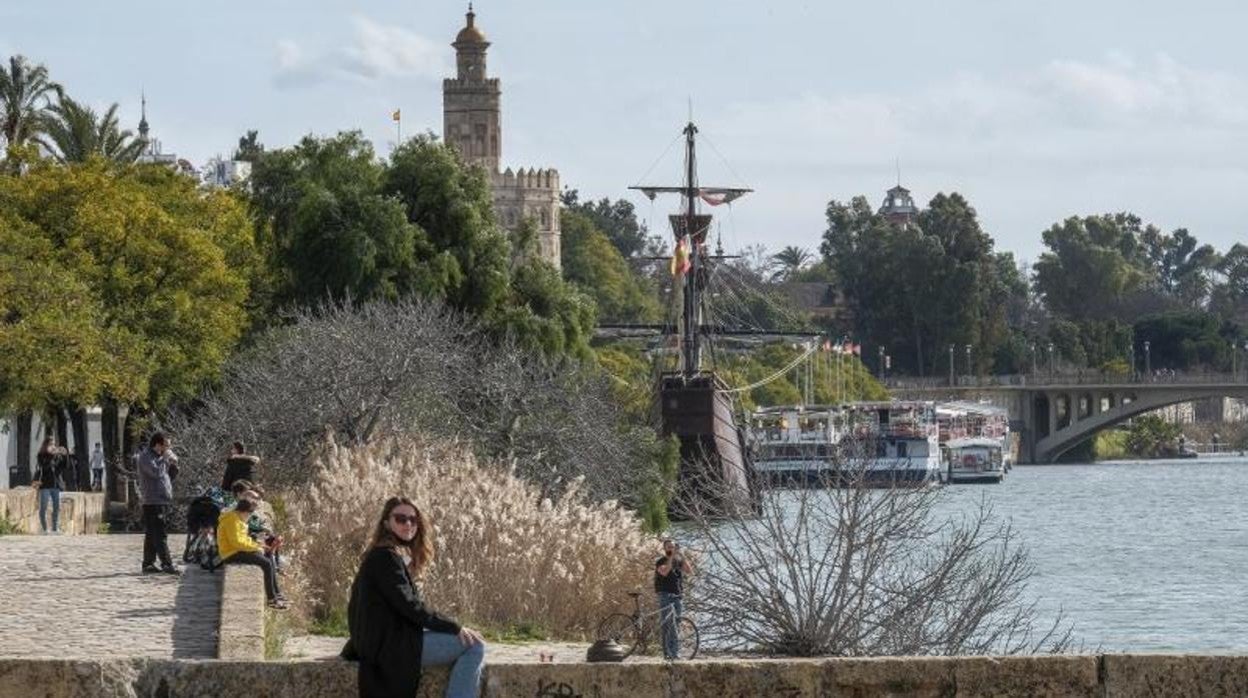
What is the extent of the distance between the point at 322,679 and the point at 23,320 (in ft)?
139

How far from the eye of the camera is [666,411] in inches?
3686

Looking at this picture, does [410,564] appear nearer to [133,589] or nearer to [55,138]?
[133,589]

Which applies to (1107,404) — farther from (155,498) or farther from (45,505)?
(155,498)

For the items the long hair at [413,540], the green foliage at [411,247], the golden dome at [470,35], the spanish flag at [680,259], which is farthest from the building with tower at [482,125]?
the long hair at [413,540]

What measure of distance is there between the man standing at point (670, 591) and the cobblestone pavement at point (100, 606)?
13.9ft

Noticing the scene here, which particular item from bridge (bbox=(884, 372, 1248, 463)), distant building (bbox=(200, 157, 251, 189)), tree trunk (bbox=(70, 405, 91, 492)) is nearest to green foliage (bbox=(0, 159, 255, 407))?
tree trunk (bbox=(70, 405, 91, 492))

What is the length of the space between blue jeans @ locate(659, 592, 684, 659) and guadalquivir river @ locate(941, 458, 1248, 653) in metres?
4.65

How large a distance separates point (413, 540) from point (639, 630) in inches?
591

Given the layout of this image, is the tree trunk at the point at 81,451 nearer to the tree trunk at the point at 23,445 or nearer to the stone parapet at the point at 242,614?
the tree trunk at the point at 23,445

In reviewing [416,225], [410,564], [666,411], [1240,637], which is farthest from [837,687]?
[666,411]

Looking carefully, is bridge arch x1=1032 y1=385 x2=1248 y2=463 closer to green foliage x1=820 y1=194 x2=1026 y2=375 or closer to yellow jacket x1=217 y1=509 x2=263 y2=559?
green foliage x1=820 y1=194 x2=1026 y2=375

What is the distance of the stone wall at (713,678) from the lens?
13.4 meters

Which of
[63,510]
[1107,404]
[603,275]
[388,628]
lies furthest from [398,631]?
[1107,404]

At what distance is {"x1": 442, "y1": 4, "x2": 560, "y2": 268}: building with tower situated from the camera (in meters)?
189
